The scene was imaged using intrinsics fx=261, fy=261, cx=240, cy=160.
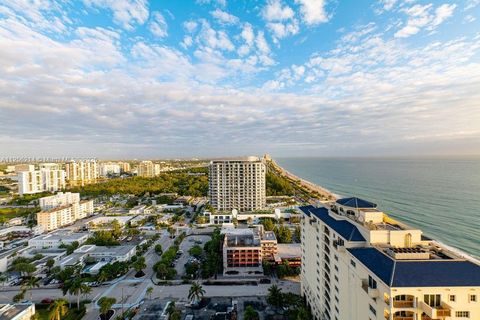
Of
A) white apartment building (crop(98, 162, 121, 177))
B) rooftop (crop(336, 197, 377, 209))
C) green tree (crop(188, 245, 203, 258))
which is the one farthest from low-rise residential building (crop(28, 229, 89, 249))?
white apartment building (crop(98, 162, 121, 177))

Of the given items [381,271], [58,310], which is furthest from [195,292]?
[381,271]

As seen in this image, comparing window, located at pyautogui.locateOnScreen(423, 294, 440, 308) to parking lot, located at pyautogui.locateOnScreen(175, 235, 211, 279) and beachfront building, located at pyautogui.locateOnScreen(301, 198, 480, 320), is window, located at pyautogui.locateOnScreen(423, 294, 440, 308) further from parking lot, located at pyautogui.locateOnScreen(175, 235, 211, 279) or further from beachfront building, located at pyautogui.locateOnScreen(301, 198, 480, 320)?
parking lot, located at pyautogui.locateOnScreen(175, 235, 211, 279)

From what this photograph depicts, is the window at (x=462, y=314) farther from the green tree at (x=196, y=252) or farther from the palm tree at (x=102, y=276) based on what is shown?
the palm tree at (x=102, y=276)

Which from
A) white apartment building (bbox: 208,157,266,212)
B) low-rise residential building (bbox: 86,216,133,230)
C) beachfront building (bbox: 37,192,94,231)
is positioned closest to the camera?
beachfront building (bbox: 37,192,94,231)

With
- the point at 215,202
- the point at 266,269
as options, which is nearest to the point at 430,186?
the point at 215,202

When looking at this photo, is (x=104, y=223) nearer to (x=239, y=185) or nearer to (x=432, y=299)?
(x=239, y=185)

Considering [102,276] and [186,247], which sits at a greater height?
[102,276]
